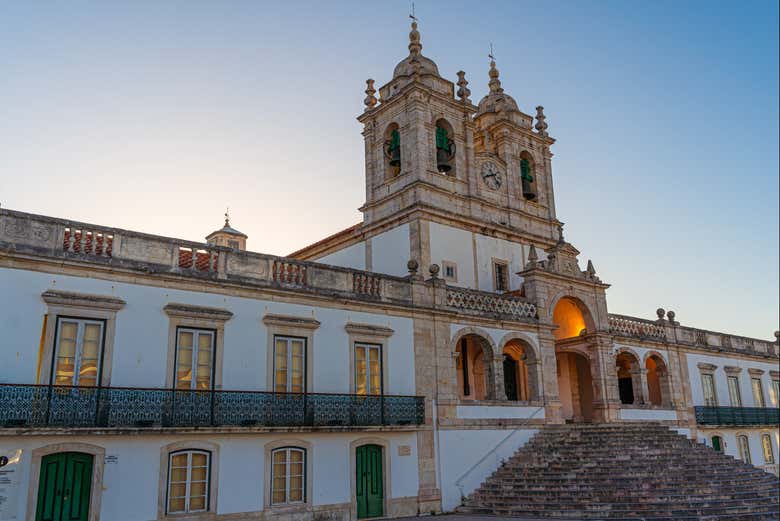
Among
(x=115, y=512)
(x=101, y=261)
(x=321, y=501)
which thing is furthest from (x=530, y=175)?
(x=115, y=512)

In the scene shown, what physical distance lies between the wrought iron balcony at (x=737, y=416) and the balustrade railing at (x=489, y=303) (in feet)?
30.8

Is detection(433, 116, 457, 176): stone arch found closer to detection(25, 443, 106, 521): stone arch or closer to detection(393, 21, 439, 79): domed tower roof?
detection(393, 21, 439, 79): domed tower roof

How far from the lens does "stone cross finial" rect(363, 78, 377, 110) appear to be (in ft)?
77.4

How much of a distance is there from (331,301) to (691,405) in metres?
15.9

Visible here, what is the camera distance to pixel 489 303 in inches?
736

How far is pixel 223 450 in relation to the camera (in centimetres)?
1272

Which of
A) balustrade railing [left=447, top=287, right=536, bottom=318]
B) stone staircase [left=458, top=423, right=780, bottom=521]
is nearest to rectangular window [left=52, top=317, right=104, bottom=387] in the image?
balustrade railing [left=447, top=287, right=536, bottom=318]

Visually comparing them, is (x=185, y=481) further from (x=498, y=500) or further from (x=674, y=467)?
(x=674, y=467)

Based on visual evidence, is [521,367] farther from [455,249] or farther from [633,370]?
[633,370]

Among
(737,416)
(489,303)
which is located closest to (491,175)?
(489,303)

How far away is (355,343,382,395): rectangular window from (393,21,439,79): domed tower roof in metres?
10.5

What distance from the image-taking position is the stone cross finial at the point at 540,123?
2583 cm

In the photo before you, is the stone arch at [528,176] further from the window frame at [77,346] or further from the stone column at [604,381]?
the window frame at [77,346]

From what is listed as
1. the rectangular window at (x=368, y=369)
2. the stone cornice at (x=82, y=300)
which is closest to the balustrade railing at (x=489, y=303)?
the rectangular window at (x=368, y=369)
